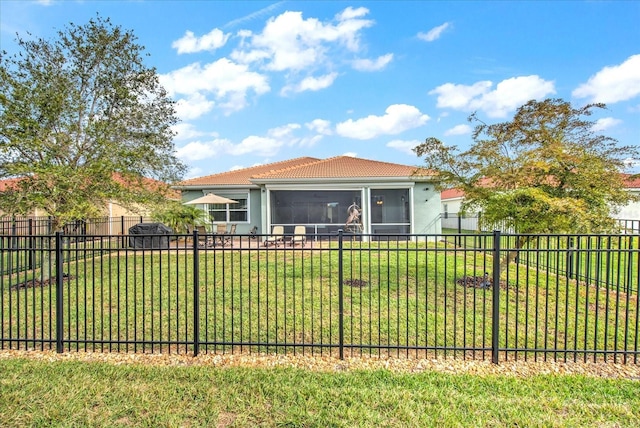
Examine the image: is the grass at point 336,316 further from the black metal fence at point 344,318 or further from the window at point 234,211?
the window at point 234,211

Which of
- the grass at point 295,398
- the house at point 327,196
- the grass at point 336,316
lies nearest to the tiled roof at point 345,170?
the house at point 327,196

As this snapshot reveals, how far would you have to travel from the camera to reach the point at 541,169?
620 cm

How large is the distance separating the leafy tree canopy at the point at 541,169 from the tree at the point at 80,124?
7.06m

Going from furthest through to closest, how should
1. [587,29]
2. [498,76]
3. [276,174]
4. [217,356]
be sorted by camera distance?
[276,174] < [498,76] < [587,29] < [217,356]

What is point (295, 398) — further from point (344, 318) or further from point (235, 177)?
point (235, 177)

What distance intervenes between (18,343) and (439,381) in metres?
5.16

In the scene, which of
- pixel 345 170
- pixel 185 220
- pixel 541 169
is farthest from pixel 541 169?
pixel 185 220

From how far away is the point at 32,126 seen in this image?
22.9ft

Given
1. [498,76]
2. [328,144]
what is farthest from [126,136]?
[328,144]

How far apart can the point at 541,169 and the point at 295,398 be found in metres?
6.06

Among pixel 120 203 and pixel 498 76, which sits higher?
pixel 498 76

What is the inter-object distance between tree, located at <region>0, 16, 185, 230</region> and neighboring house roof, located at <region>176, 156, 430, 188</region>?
4.31 m

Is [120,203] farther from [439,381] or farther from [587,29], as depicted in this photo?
[587,29]

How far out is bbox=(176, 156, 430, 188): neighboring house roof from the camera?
14703mm
